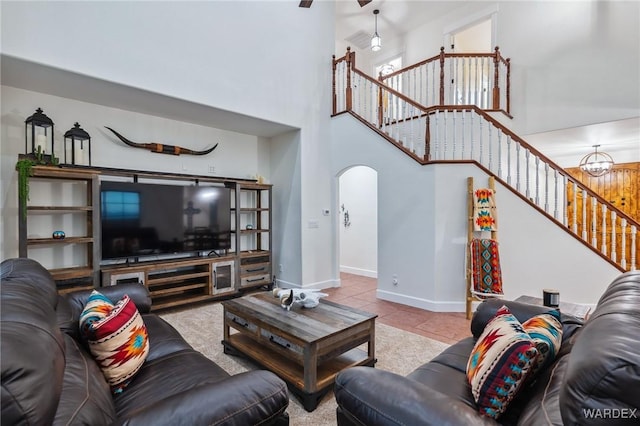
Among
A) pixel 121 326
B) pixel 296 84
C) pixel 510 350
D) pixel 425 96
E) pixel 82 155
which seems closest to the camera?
pixel 510 350

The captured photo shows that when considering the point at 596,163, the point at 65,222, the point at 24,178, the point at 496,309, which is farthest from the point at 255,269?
the point at 596,163

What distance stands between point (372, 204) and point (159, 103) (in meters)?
4.02

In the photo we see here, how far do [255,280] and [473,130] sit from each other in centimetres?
381

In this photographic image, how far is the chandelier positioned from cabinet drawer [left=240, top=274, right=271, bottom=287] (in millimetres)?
5797

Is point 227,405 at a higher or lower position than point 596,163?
lower

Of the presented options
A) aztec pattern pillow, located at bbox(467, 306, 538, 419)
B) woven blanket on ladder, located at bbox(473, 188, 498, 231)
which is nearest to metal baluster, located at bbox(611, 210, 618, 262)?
woven blanket on ladder, located at bbox(473, 188, 498, 231)

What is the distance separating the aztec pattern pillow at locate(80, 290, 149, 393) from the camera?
1.43 metres

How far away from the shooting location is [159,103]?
371 centimetres

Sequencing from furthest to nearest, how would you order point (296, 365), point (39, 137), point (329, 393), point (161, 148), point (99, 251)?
point (161, 148)
point (99, 251)
point (39, 137)
point (296, 365)
point (329, 393)

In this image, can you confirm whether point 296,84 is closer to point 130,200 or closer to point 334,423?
point 130,200

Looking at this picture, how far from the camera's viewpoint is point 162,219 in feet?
13.0

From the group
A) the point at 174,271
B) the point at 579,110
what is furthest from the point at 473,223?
the point at 174,271

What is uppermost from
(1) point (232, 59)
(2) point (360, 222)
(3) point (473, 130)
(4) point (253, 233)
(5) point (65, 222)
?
(1) point (232, 59)

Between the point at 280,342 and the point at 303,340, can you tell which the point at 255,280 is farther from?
the point at 303,340
